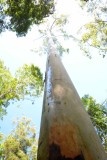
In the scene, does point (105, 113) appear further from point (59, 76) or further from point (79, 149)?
point (79, 149)

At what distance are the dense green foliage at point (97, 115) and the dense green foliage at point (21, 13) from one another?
689 centimetres

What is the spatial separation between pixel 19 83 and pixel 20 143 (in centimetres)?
981

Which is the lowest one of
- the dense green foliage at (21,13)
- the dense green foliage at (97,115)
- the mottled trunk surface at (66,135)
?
the mottled trunk surface at (66,135)

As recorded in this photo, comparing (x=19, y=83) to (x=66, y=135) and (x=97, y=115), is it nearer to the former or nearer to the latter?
(x=97, y=115)

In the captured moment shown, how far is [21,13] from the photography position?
13.9 m

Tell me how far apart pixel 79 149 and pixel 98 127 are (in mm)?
16010

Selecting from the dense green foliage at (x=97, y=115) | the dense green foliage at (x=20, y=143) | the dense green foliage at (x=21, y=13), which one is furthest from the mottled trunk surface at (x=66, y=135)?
the dense green foliage at (x=20, y=143)

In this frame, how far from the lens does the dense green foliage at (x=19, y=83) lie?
53.6 feet

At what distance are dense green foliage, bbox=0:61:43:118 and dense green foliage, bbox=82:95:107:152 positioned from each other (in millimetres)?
3838

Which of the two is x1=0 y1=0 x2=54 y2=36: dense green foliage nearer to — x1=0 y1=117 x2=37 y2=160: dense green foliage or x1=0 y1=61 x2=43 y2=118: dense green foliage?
x1=0 y1=61 x2=43 y2=118: dense green foliage

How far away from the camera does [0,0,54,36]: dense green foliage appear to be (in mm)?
13859

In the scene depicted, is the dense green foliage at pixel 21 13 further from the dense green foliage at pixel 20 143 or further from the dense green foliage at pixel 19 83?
the dense green foliage at pixel 20 143

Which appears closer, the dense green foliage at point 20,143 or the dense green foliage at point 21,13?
the dense green foliage at point 21,13

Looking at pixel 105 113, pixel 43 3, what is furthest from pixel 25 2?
pixel 105 113
